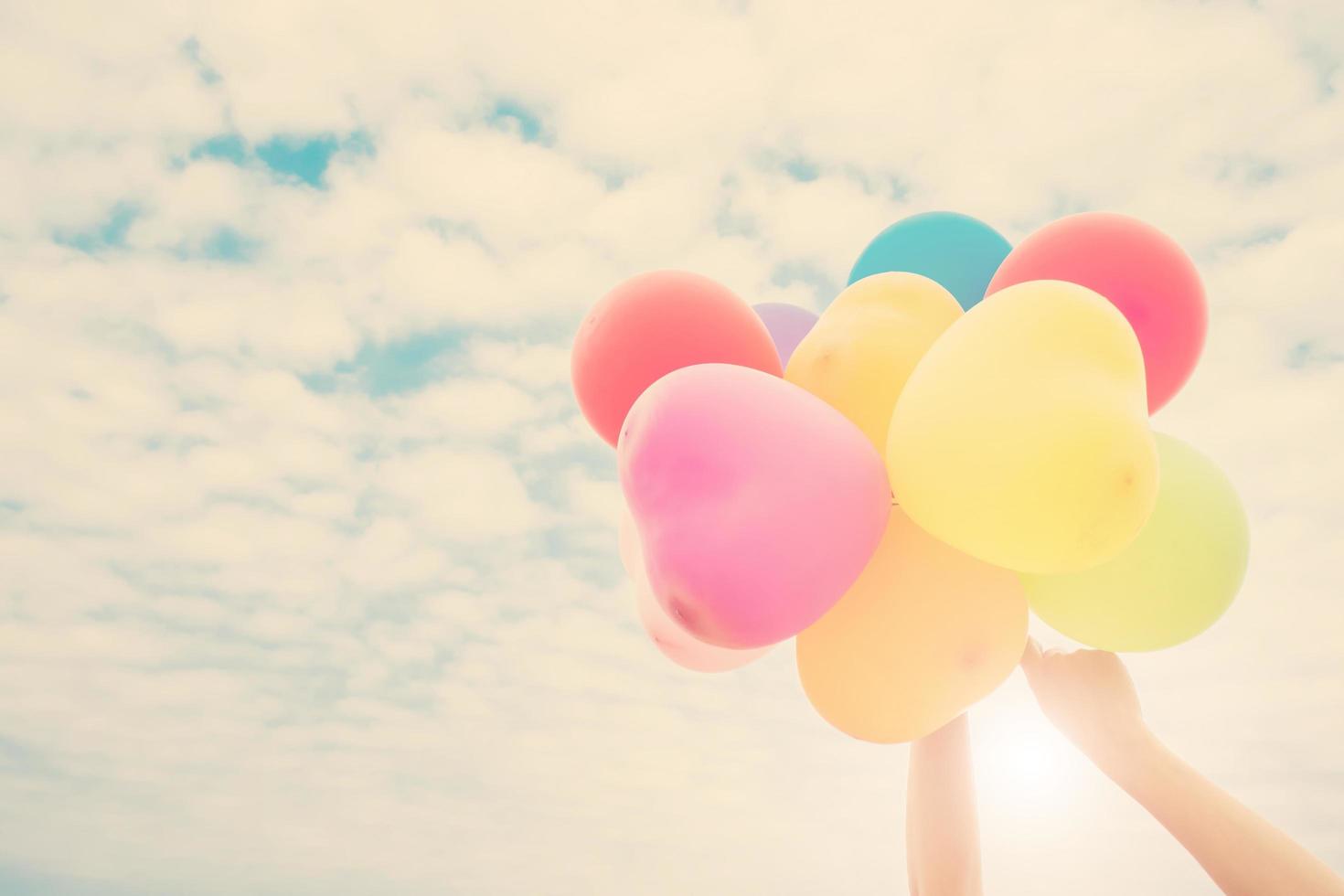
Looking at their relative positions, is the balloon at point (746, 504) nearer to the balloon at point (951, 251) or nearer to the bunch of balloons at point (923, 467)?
the bunch of balloons at point (923, 467)

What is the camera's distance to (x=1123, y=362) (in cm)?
193

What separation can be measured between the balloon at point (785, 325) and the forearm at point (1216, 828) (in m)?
1.53

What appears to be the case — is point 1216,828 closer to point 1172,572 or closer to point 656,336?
point 1172,572

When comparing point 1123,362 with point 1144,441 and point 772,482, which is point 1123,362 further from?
point 772,482

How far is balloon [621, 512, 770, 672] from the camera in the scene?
245 cm

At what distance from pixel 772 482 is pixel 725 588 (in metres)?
0.23

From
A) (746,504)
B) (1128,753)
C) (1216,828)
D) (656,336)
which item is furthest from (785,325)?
(1216,828)

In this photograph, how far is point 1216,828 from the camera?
2416mm

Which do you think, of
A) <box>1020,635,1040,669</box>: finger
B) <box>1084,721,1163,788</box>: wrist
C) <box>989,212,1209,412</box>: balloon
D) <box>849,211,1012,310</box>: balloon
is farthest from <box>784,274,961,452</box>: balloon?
A: <box>1084,721,1163,788</box>: wrist

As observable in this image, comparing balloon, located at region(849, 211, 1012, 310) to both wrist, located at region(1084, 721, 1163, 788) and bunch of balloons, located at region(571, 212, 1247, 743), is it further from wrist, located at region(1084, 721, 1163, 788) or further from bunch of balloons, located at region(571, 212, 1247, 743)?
wrist, located at region(1084, 721, 1163, 788)

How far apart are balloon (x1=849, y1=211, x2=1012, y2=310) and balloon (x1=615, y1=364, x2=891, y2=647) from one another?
102cm

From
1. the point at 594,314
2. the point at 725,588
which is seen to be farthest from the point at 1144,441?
the point at 594,314

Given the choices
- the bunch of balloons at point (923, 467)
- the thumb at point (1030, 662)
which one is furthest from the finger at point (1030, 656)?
the bunch of balloons at point (923, 467)

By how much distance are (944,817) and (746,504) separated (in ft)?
5.93
